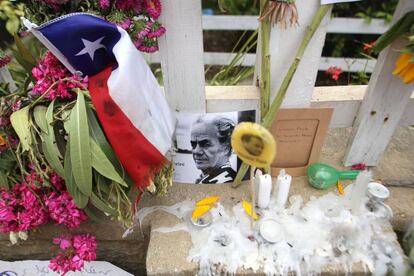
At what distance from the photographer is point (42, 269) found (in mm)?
1011

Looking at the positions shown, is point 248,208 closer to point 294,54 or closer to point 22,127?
point 294,54

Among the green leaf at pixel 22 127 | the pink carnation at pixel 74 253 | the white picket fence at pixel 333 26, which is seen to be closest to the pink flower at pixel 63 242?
the pink carnation at pixel 74 253

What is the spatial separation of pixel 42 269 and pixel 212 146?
2.17ft

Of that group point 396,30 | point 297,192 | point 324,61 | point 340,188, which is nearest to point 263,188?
point 297,192

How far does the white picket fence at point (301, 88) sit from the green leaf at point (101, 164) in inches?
12.1

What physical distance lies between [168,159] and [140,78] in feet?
0.77

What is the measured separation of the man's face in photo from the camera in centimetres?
94

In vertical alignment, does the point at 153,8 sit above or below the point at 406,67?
above

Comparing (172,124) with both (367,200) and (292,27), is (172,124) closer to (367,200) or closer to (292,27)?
(292,27)

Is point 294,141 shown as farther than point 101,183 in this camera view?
Yes

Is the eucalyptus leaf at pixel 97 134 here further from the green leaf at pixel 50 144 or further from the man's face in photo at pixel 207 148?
the man's face in photo at pixel 207 148

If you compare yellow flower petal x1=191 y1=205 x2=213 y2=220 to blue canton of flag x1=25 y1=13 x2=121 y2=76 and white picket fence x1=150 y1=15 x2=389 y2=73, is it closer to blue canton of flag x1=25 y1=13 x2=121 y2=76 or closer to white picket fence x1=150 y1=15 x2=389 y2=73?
blue canton of flag x1=25 y1=13 x2=121 y2=76

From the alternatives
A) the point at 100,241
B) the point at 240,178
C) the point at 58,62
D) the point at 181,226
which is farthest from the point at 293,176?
the point at 58,62

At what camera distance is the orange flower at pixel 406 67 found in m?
0.77
